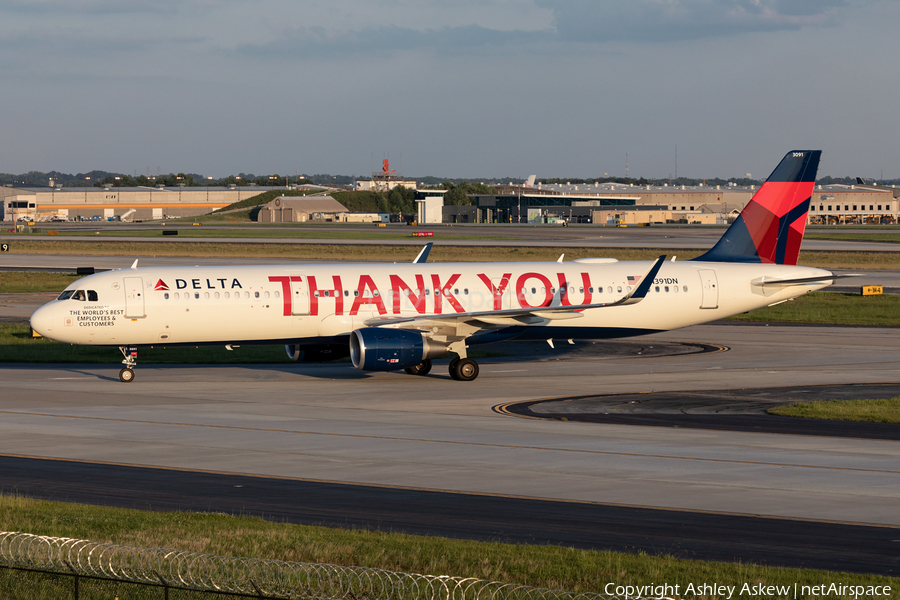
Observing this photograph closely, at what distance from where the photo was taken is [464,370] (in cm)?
4038

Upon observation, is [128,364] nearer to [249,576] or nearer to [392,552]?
[392,552]

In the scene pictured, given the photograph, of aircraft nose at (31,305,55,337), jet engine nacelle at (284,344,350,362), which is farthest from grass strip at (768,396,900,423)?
aircraft nose at (31,305,55,337)

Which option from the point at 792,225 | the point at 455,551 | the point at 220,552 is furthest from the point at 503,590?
the point at 792,225

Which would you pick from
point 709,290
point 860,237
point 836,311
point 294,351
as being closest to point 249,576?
point 294,351

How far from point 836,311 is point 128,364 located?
44330 millimetres

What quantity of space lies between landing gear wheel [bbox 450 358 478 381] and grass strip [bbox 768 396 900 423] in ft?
39.9

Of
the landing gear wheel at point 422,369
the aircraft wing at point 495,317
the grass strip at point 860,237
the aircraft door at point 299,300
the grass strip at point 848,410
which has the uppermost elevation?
the grass strip at point 860,237

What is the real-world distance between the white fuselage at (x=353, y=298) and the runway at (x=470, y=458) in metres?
2.12

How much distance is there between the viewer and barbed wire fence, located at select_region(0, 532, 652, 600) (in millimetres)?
12211

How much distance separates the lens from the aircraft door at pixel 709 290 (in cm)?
4531

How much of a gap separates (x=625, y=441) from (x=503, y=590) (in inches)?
599

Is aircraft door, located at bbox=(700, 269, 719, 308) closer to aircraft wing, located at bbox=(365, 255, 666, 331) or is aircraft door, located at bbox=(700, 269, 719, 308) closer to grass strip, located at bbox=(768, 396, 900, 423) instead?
aircraft wing, located at bbox=(365, 255, 666, 331)

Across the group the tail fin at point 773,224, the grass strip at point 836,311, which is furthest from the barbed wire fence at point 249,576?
the grass strip at point 836,311

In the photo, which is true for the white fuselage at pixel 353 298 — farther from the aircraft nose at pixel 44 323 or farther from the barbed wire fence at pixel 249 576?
the barbed wire fence at pixel 249 576
